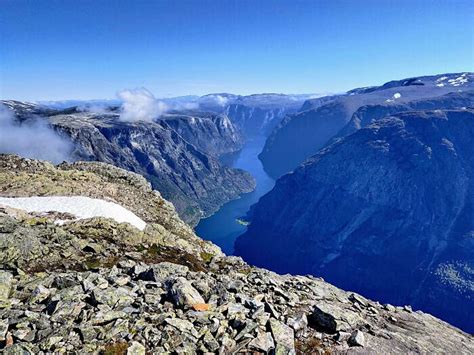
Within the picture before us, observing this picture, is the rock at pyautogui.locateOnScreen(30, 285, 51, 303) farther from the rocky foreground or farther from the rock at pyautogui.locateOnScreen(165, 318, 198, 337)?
the rock at pyautogui.locateOnScreen(165, 318, 198, 337)

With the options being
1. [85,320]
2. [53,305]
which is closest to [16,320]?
[53,305]

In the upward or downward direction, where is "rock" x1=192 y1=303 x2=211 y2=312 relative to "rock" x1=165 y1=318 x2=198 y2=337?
downward

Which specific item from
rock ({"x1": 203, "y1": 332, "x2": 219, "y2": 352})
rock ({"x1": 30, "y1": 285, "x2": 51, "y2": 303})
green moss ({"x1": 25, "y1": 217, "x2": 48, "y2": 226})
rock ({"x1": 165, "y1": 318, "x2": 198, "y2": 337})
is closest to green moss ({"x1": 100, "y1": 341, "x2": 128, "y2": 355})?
rock ({"x1": 165, "y1": 318, "x2": 198, "y2": 337})

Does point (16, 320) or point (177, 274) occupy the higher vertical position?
point (16, 320)

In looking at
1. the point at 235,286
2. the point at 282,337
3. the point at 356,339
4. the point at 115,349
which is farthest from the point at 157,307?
the point at 356,339

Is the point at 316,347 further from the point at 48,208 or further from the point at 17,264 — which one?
the point at 48,208

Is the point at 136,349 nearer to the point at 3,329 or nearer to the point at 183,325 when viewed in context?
the point at 183,325
